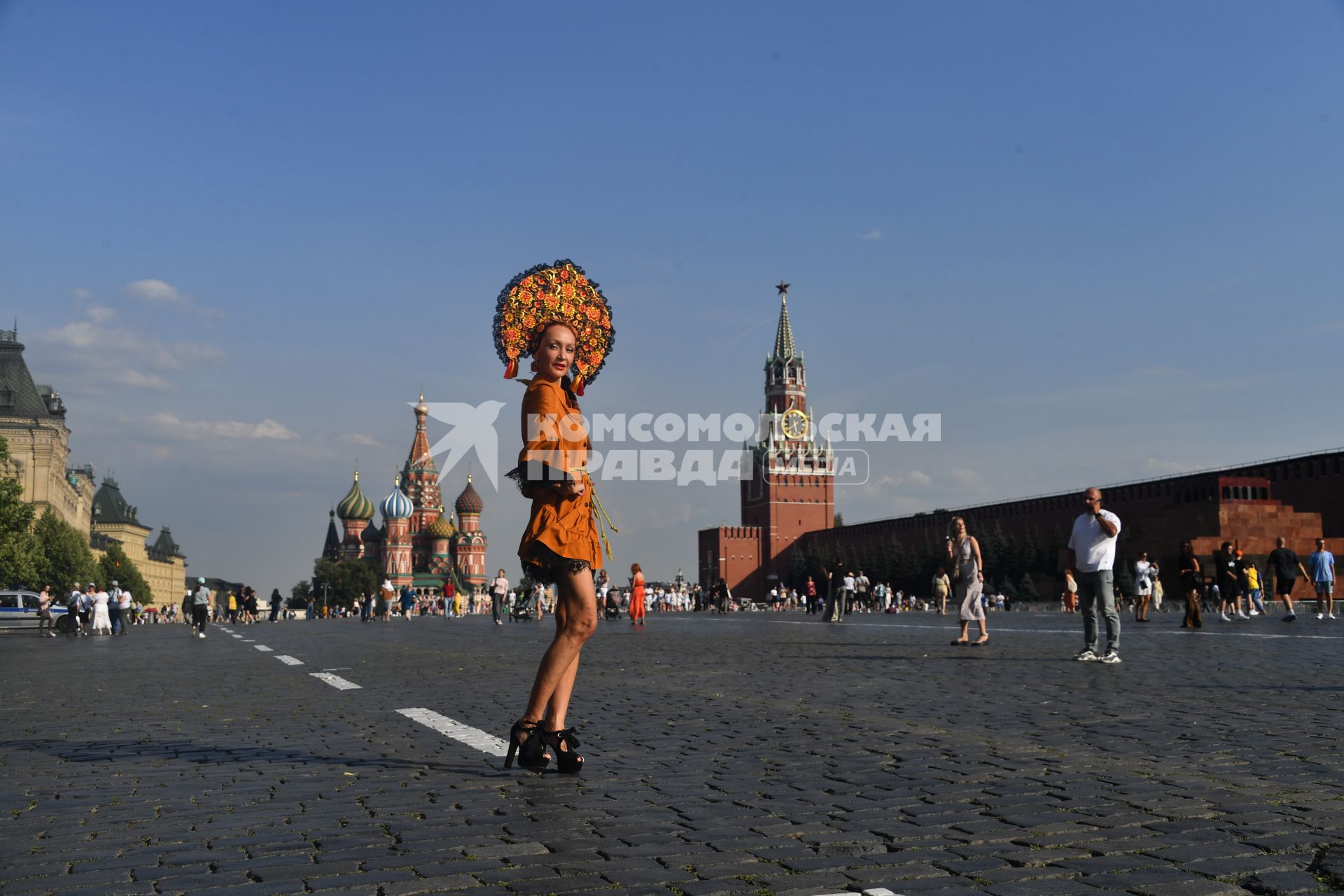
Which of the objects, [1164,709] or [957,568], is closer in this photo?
[1164,709]

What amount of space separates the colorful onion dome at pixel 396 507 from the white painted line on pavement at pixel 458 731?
135 m

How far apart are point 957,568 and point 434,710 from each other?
854cm

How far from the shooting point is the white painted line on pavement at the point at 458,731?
5766 mm

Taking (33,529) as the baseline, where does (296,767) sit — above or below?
below

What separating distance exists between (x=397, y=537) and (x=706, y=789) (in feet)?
457

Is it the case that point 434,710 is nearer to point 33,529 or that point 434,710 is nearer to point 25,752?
point 25,752

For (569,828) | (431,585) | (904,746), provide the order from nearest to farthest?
(569,828) < (904,746) < (431,585)

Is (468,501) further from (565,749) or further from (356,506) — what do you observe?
(565,749)

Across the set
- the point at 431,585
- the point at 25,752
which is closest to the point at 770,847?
the point at 25,752

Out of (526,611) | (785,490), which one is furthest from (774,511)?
(526,611)

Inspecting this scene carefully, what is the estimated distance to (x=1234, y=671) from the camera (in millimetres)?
10016

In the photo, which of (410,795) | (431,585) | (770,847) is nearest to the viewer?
(770,847)

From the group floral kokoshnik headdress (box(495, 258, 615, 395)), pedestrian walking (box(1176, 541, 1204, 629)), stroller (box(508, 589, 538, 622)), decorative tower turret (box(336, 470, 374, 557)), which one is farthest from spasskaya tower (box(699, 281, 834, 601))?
floral kokoshnik headdress (box(495, 258, 615, 395))

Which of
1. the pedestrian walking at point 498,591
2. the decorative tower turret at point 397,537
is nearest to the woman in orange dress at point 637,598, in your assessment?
the pedestrian walking at point 498,591
